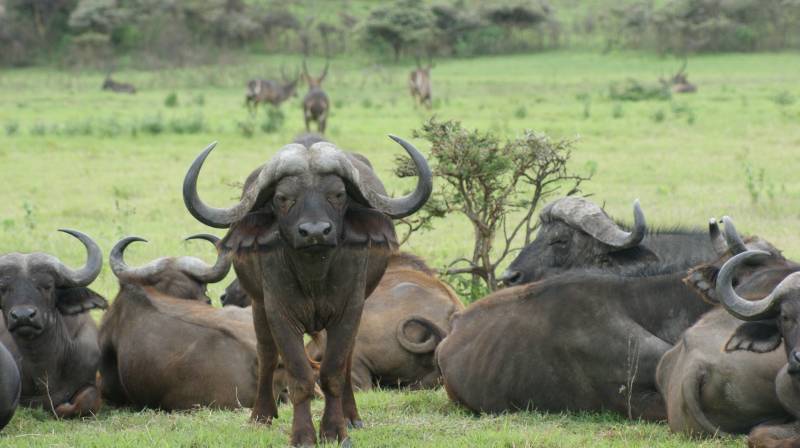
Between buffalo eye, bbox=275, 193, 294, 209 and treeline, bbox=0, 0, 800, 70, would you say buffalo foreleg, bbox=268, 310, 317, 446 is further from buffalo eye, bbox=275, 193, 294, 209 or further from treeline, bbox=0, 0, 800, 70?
treeline, bbox=0, 0, 800, 70

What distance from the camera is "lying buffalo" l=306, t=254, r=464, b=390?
8.30 m

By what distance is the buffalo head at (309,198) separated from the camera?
5805 mm

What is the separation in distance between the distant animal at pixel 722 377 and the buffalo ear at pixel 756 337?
164mm

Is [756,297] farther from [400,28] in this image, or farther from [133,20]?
[133,20]

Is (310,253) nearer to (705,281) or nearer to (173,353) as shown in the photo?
(705,281)

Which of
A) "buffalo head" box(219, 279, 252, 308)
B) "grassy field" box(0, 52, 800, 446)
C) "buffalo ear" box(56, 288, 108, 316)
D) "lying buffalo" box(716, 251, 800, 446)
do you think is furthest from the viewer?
"buffalo head" box(219, 279, 252, 308)

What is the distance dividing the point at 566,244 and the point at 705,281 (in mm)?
2314

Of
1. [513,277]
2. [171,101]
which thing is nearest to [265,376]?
[513,277]

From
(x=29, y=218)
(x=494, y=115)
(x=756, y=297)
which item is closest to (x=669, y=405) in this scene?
(x=756, y=297)

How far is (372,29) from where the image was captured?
50.4 meters

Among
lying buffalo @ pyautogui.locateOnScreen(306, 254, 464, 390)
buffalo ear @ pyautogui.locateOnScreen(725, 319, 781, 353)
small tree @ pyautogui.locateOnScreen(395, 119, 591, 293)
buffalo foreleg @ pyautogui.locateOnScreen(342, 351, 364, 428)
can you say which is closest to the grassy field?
buffalo foreleg @ pyautogui.locateOnScreen(342, 351, 364, 428)

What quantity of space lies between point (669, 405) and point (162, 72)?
4106 centimetres

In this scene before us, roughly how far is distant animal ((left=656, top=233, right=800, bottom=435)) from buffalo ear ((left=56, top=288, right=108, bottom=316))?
3379 millimetres

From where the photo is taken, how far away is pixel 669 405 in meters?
6.25
